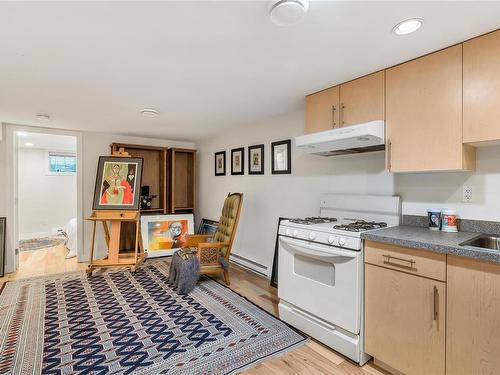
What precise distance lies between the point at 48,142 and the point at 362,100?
6.21 metres

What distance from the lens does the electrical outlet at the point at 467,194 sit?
188cm

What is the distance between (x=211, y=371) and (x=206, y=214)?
11.1 feet

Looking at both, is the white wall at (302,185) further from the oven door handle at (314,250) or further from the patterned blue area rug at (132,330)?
the patterned blue area rug at (132,330)

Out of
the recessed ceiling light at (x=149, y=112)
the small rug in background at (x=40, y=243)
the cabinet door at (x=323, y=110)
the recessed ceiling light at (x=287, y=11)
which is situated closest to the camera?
the recessed ceiling light at (x=287, y=11)

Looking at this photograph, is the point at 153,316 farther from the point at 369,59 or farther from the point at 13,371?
the point at 369,59

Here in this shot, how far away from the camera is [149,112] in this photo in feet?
10.3

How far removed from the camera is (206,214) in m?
5.03

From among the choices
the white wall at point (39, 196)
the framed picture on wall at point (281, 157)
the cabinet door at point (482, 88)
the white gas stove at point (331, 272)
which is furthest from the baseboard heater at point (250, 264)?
the white wall at point (39, 196)

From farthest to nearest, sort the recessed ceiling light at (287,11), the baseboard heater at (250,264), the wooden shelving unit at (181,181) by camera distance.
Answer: the wooden shelving unit at (181,181) → the baseboard heater at (250,264) → the recessed ceiling light at (287,11)

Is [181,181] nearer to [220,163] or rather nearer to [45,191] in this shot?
[220,163]

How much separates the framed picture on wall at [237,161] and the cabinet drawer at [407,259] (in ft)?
8.26

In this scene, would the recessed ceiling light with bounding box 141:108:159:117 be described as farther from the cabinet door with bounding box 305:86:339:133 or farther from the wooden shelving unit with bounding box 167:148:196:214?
the cabinet door with bounding box 305:86:339:133

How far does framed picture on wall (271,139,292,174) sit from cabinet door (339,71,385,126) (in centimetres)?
105

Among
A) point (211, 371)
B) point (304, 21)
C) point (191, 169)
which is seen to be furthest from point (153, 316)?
point (191, 169)
